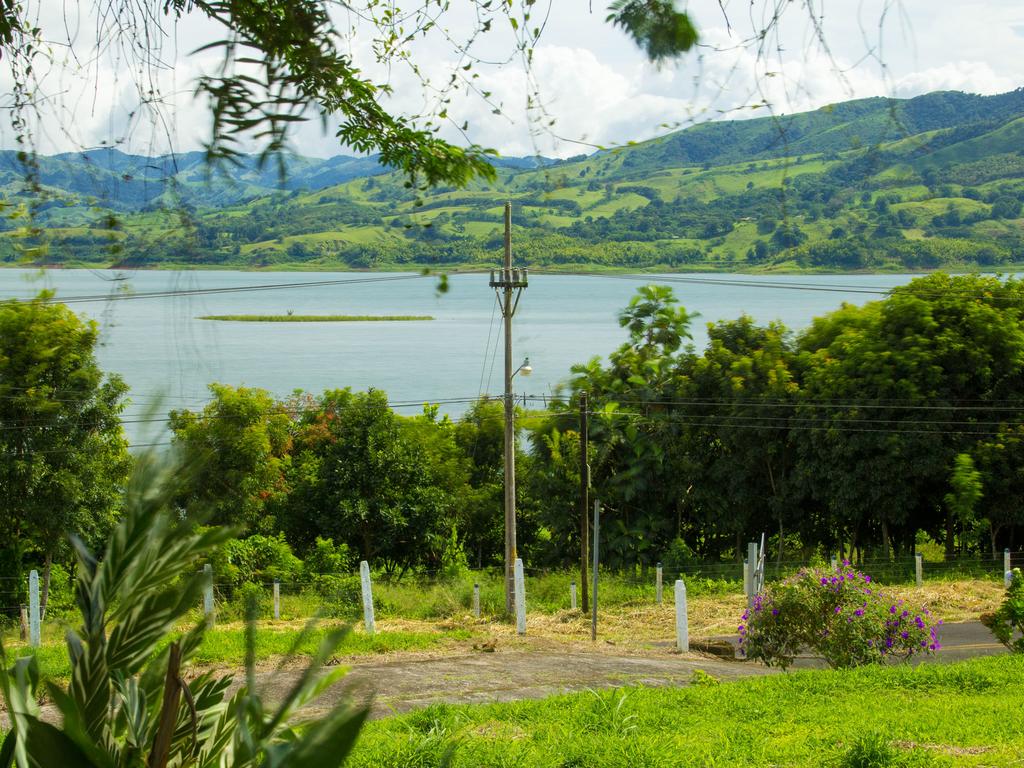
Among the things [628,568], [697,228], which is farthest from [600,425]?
[697,228]

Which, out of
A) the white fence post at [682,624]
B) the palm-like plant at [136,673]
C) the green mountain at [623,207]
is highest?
the green mountain at [623,207]

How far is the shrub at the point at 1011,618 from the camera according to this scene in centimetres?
954

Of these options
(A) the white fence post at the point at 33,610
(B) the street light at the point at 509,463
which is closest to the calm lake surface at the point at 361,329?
(B) the street light at the point at 509,463

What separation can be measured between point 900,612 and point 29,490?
13.4 m

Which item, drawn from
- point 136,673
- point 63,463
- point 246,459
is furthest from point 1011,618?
point 246,459

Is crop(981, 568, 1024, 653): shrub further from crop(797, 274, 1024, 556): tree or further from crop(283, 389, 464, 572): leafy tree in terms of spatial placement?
crop(283, 389, 464, 572): leafy tree

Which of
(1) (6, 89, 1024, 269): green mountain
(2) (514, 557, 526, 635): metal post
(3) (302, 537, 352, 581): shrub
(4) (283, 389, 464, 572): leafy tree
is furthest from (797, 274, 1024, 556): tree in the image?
(1) (6, 89, 1024, 269): green mountain

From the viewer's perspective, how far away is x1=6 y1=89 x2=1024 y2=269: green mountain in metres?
2.16

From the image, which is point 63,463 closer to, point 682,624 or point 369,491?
point 369,491

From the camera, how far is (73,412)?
1606 cm

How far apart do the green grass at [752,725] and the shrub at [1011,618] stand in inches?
49.4

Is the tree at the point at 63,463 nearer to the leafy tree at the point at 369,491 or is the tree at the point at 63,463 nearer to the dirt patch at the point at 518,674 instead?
the dirt patch at the point at 518,674

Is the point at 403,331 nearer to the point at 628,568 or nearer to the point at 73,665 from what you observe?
the point at 628,568


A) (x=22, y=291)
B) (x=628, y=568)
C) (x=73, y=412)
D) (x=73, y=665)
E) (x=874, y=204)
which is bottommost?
(x=628, y=568)
